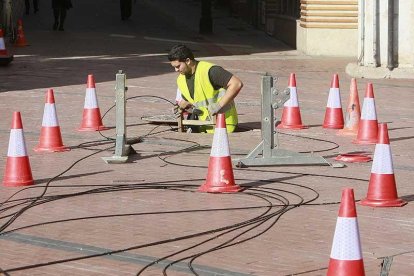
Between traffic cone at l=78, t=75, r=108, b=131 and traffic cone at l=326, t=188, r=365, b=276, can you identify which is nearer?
traffic cone at l=326, t=188, r=365, b=276

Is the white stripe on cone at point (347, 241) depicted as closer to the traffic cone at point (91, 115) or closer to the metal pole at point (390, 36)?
the traffic cone at point (91, 115)

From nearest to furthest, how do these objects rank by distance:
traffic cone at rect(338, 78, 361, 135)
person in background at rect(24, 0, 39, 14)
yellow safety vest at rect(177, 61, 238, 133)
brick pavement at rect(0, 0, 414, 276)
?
brick pavement at rect(0, 0, 414, 276), yellow safety vest at rect(177, 61, 238, 133), traffic cone at rect(338, 78, 361, 135), person in background at rect(24, 0, 39, 14)

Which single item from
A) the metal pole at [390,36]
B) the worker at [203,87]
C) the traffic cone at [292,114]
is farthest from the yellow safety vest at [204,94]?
the metal pole at [390,36]

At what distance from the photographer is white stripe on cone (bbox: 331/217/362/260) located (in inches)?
277

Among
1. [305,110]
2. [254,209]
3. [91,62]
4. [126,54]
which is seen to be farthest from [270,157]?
[126,54]

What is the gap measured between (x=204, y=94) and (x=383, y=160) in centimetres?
491

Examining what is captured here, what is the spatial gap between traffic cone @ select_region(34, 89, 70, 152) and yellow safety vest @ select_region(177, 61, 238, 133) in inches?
70.6

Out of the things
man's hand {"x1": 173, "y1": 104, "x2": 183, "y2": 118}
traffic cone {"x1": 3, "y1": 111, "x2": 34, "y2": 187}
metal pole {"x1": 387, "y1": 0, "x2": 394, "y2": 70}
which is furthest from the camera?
metal pole {"x1": 387, "y1": 0, "x2": 394, "y2": 70}

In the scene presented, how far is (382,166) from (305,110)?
8.09 m

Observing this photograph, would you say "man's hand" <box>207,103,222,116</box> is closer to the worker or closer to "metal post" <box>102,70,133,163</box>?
the worker

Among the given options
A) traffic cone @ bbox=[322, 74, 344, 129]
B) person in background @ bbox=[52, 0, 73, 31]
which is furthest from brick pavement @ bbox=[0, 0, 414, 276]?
person in background @ bbox=[52, 0, 73, 31]

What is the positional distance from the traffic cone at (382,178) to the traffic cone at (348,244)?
2.93 m

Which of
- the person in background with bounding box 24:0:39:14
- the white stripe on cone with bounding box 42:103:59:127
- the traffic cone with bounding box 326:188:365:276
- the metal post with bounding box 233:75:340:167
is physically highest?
the traffic cone with bounding box 326:188:365:276

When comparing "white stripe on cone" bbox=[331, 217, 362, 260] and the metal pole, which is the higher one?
"white stripe on cone" bbox=[331, 217, 362, 260]
